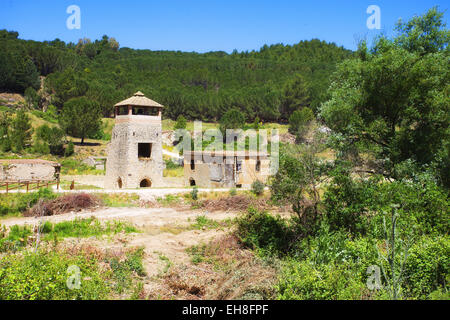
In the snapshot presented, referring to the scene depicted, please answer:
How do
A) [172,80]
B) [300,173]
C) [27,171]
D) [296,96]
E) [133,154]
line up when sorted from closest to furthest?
[300,173]
[133,154]
[27,171]
[296,96]
[172,80]

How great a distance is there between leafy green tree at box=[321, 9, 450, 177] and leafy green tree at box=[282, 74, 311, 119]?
44249 millimetres

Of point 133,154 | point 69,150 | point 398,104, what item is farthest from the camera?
point 69,150

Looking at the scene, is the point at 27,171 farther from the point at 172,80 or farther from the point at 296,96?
the point at 172,80

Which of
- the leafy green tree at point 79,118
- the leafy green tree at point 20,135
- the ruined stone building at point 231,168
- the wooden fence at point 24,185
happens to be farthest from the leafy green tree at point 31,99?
the ruined stone building at point 231,168

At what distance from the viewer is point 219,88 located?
73.0 metres

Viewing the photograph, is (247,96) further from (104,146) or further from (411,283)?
(411,283)

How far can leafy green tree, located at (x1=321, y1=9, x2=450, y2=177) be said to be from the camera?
12.6 metres

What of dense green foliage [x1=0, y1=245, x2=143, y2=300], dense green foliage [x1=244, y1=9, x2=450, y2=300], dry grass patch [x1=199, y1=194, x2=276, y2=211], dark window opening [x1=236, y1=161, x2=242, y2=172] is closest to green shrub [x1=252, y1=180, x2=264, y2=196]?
dry grass patch [x1=199, y1=194, x2=276, y2=211]

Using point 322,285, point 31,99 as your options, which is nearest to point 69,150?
point 31,99

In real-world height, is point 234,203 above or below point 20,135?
below

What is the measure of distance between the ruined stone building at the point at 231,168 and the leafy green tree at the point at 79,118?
1975 cm

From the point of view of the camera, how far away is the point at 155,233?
16.2 m

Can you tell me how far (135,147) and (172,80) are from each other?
50.9m

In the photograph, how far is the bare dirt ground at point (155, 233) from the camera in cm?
1287
